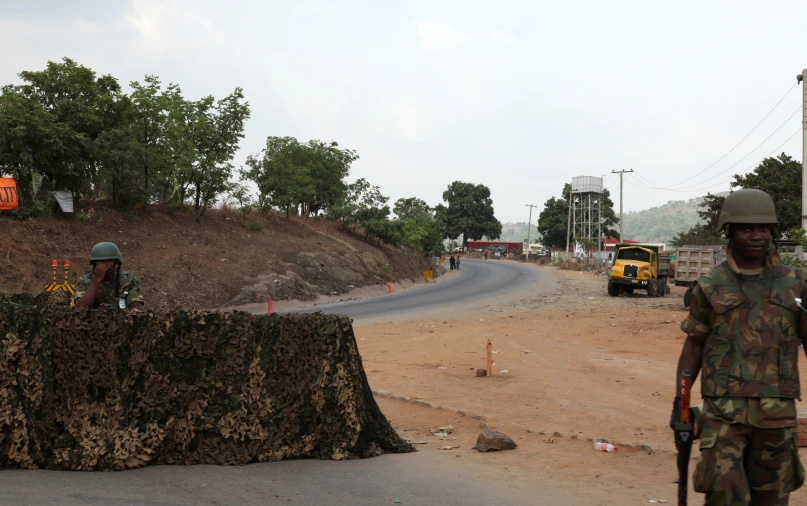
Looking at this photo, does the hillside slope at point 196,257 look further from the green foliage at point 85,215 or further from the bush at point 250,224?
the bush at point 250,224

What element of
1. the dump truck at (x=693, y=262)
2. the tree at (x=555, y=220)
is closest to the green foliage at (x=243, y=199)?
the dump truck at (x=693, y=262)

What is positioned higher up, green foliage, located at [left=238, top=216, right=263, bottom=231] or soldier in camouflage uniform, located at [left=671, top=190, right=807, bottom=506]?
green foliage, located at [left=238, top=216, right=263, bottom=231]

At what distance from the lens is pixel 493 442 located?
745 cm

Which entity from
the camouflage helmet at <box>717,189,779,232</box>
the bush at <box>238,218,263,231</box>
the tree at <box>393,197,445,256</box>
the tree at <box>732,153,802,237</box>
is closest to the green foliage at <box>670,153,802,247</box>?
the tree at <box>732,153,802,237</box>

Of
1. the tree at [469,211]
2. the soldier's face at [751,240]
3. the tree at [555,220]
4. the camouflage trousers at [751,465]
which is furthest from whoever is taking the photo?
the tree at [469,211]

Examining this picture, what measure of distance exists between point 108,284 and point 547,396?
20.4 feet

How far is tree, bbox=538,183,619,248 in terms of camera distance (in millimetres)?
108688

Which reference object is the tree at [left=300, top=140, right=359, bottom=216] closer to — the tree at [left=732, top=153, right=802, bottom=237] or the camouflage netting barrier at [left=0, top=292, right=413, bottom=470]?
the tree at [left=732, top=153, right=802, bottom=237]

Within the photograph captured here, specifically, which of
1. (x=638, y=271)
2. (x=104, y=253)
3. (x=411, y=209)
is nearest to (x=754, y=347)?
(x=104, y=253)

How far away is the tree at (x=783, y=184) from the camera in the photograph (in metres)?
42.2

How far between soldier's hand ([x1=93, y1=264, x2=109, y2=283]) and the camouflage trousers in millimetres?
5571

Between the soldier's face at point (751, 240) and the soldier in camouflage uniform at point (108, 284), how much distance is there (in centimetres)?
538

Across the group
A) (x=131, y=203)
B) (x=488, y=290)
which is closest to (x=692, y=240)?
(x=488, y=290)

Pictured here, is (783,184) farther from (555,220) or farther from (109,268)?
(555,220)
